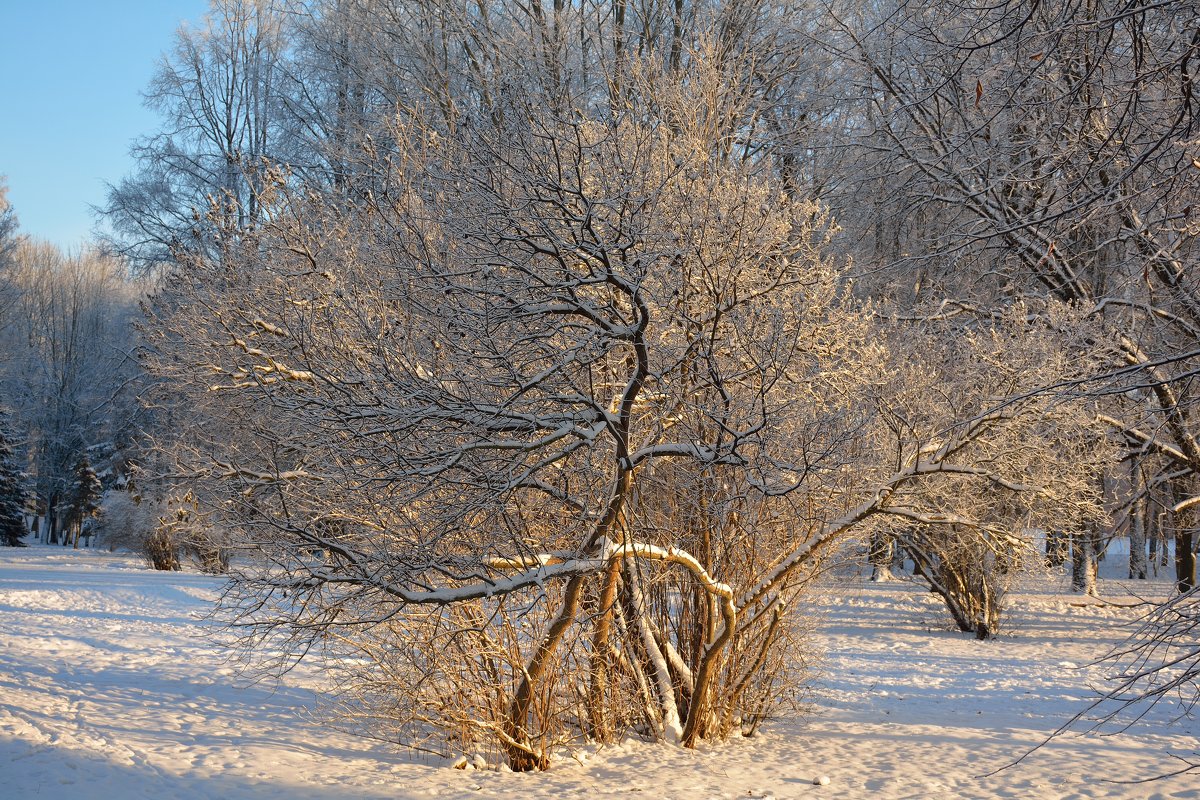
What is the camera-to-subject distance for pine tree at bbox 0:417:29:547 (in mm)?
32562

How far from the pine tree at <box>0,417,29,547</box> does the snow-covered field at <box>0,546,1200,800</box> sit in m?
23.1

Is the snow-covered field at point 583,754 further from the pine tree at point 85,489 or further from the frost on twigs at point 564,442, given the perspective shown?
the pine tree at point 85,489

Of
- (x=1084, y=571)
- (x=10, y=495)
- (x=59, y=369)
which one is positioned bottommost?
(x=1084, y=571)

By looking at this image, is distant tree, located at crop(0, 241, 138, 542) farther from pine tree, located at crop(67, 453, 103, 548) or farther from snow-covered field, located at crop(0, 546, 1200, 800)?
snow-covered field, located at crop(0, 546, 1200, 800)

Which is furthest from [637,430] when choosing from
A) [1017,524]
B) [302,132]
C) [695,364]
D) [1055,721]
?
[302,132]

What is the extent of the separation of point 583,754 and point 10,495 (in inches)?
1311

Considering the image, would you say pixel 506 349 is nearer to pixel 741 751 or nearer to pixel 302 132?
pixel 741 751

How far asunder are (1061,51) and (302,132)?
61.3 feet

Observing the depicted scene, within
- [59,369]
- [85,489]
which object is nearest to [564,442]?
[85,489]

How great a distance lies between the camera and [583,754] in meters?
7.32

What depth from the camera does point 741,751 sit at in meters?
7.89

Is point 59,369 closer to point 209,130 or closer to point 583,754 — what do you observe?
point 209,130

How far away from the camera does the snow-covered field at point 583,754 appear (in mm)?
6625

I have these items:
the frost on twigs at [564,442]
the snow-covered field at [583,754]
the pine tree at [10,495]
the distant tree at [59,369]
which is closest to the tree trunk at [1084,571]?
the snow-covered field at [583,754]
